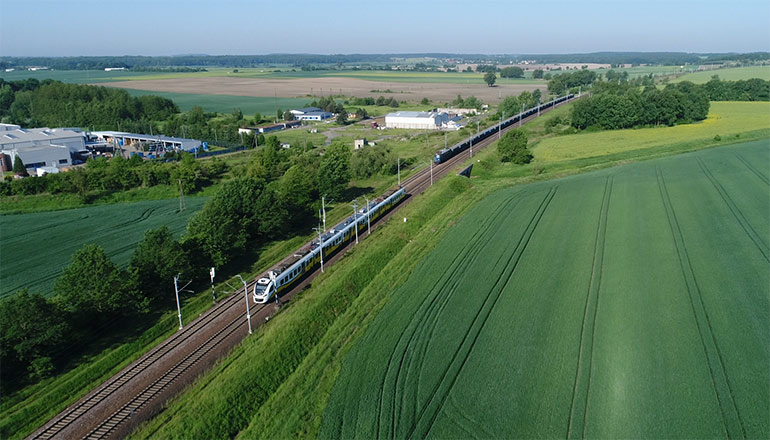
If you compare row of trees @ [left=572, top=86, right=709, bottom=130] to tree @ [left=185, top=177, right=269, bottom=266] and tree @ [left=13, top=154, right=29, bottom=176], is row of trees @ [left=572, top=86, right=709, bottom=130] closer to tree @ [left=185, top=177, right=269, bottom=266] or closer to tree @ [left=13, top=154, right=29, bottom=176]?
tree @ [left=185, top=177, right=269, bottom=266]

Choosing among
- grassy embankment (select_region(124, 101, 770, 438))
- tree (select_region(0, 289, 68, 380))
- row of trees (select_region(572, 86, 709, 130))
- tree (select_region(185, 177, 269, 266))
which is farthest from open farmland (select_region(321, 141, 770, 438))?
row of trees (select_region(572, 86, 709, 130))

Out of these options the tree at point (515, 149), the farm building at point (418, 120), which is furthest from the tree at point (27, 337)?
the farm building at point (418, 120)

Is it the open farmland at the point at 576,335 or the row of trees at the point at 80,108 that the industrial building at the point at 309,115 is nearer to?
the row of trees at the point at 80,108

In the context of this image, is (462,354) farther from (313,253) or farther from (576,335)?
(313,253)

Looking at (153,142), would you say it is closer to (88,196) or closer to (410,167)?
(88,196)

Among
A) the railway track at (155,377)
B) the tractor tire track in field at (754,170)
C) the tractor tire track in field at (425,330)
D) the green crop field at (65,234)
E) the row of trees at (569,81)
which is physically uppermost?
the row of trees at (569,81)

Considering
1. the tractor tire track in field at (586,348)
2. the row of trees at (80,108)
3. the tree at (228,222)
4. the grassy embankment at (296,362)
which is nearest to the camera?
the tractor tire track in field at (586,348)
